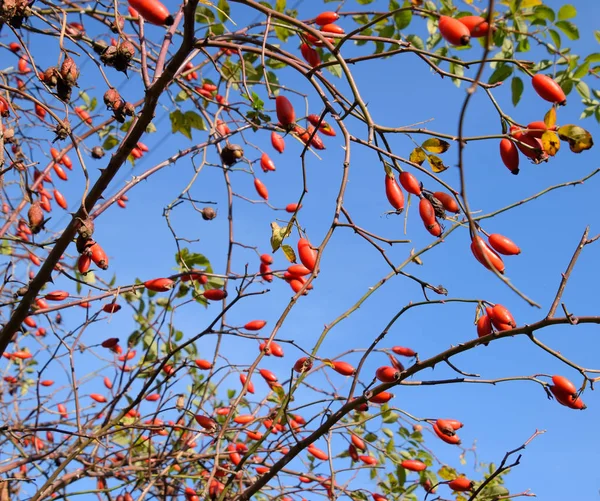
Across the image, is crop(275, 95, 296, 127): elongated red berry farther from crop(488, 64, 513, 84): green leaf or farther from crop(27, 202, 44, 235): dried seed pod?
crop(488, 64, 513, 84): green leaf

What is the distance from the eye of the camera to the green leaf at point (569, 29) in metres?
2.42

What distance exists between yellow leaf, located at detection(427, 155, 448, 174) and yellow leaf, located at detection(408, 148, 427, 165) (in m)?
0.01

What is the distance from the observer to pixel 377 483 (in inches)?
129

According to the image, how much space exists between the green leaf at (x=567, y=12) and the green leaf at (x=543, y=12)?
3 centimetres

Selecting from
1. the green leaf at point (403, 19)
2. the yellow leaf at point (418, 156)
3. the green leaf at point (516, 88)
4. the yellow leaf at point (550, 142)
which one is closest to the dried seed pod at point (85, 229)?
the yellow leaf at point (418, 156)

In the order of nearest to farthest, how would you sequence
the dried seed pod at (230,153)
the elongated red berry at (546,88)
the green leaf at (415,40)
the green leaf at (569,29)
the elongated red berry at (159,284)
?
1. the elongated red berry at (546,88)
2. the elongated red berry at (159,284)
3. the dried seed pod at (230,153)
4. the green leaf at (569,29)
5. the green leaf at (415,40)

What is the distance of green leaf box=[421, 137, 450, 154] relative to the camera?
4.59 ft

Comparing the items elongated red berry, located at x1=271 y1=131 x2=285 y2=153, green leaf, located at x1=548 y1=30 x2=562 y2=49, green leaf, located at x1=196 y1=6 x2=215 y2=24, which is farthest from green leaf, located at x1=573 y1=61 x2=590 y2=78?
green leaf, located at x1=196 y1=6 x2=215 y2=24

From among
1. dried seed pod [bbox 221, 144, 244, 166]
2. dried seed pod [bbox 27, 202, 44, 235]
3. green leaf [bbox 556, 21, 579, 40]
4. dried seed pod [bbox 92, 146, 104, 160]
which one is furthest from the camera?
dried seed pod [bbox 92, 146, 104, 160]

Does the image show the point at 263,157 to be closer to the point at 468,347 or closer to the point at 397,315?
the point at 397,315

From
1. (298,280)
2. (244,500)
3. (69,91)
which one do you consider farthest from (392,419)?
(69,91)

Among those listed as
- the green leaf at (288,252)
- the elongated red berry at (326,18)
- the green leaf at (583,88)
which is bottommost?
the green leaf at (288,252)

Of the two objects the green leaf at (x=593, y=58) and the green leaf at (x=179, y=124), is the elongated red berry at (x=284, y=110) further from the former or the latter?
the green leaf at (x=593, y=58)

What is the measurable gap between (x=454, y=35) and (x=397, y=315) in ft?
2.19
